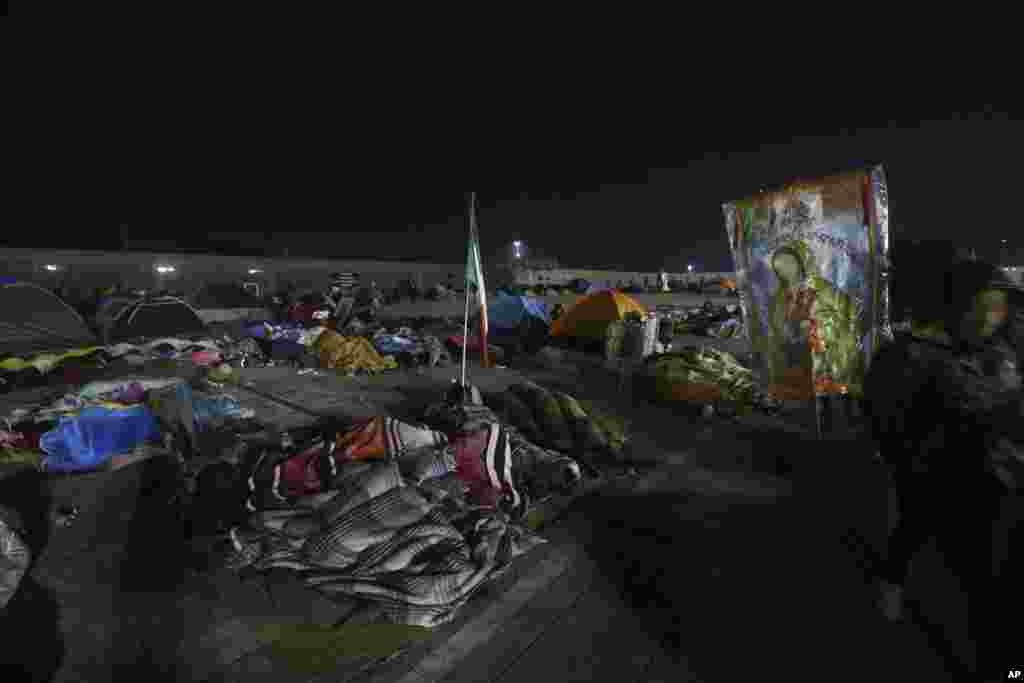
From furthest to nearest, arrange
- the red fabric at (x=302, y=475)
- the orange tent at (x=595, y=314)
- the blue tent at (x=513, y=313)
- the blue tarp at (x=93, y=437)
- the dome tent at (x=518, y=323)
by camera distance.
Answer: the blue tent at (x=513, y=313)
the dome tent at (x=518, y=323)
the orange tent at (x=595, y=314)
the blue tarp at (x=93, y=437)
the red fabric at (x=302, y=475)

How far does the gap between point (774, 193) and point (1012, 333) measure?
311cm

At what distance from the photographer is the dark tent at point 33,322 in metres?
9.78

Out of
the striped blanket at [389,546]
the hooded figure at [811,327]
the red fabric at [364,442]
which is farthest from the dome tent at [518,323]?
the striped blanket at [389,546]

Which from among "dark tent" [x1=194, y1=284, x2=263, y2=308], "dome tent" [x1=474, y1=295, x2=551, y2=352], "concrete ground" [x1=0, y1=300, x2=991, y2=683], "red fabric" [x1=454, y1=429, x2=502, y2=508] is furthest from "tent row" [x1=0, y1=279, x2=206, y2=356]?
"red fabric" [x1=454, y1=429, x2=502, y2=508]

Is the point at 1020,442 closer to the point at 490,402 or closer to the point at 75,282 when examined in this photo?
the point at 490,402

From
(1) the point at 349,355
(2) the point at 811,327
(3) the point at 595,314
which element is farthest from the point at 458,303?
(2) the point at 811,327

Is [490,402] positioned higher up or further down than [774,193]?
further down

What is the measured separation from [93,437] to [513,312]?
10.9m

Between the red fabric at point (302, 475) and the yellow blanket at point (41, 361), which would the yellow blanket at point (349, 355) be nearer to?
the yellow blanket at point (41, 361)

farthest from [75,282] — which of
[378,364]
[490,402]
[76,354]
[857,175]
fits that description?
[857,175]

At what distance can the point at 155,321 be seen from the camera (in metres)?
12.1

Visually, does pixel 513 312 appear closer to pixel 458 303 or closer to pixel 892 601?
pixel 458 303

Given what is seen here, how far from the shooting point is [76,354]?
29.8 ft

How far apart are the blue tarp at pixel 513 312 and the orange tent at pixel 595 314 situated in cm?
119
